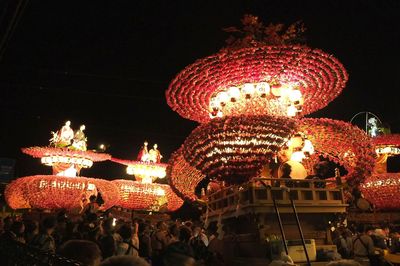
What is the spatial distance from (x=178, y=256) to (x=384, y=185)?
12.1m

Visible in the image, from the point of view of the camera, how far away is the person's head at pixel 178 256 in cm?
234

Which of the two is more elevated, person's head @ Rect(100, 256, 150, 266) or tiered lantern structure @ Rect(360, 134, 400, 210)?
tiered lantern structure @ Rect(360, 134, 400, 210)

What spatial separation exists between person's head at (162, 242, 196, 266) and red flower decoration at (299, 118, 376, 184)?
5.75 meters

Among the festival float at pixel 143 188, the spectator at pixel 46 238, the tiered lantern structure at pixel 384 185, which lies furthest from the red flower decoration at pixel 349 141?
the festival float at pixel 143 188

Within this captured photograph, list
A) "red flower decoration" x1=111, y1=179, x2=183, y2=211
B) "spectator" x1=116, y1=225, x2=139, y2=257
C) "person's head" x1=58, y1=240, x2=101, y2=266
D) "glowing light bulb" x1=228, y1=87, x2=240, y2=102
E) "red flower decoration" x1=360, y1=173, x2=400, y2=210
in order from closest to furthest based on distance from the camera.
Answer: "person's head" x1=58, y1=240, x2=101, y2=266 → "spectator" x1=116, y1=225, x2=139, y2=257 → "glowing light bulb" x1=228, y1=87, x2=240, y2=102 → "red flower decoration" x1=360, y1=173, x2=400, y2=210 → "red flower decoration" x1=111, y1=179, x2=183, y2=211

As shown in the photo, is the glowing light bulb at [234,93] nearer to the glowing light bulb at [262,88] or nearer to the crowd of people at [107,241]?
the glowing light bulb at [262,88]

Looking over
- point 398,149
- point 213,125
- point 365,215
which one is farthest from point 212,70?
point 365,215

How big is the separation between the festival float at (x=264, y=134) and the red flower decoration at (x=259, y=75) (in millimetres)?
21

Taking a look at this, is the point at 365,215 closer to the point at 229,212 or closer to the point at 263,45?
the point at 229,212

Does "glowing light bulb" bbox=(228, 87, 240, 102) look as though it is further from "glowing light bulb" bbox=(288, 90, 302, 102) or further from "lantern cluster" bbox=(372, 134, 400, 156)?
"lantern cluster" bbox=(372, 134, 400, 156)

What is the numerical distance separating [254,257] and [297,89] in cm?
406

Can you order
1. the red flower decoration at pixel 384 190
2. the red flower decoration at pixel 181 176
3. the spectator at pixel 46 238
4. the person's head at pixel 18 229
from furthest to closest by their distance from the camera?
1. the red flower decoration at pixel 384 190
2. the red flower decoration at pixel 181 176
3. the person's head at pixel 18 229
4. the spectator at pixel 46 238

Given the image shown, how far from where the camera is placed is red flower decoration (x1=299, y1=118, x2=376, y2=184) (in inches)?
293

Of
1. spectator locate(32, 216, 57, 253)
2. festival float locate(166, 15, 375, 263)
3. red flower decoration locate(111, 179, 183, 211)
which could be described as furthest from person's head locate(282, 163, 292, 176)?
red flower decoration locate(111, 179, 183, 211)
